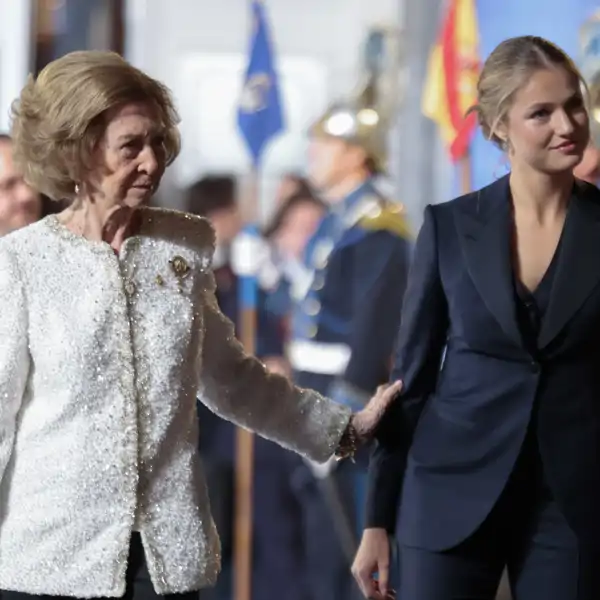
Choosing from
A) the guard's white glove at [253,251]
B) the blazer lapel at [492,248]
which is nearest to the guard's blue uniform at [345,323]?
the guard's white glove at [253,251]

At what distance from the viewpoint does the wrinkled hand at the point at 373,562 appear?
1.81m

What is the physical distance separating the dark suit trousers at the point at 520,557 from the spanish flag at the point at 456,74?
4.83 feet

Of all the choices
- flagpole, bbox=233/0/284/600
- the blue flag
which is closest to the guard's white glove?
flagpole, bbox=233/0/284/600

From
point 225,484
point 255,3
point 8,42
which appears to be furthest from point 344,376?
point 8,42

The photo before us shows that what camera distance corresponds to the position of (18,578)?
5.22 ft

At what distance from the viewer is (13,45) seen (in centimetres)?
339

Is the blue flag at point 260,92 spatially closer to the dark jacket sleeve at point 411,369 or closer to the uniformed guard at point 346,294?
the uniformed guard at point 346,294

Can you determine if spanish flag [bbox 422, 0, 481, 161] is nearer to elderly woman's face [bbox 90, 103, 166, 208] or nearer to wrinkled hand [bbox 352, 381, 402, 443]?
wrinkled hand [bbox 352, 381, 402, 443]

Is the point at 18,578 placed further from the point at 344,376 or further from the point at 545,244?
the point at 344,376

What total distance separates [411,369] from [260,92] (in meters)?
1.69

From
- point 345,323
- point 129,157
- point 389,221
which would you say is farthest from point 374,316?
point 129,157

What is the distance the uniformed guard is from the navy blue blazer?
54.4 inches

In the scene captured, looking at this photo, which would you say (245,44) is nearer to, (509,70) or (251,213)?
(251,213)

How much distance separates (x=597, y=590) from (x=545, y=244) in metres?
0.43
